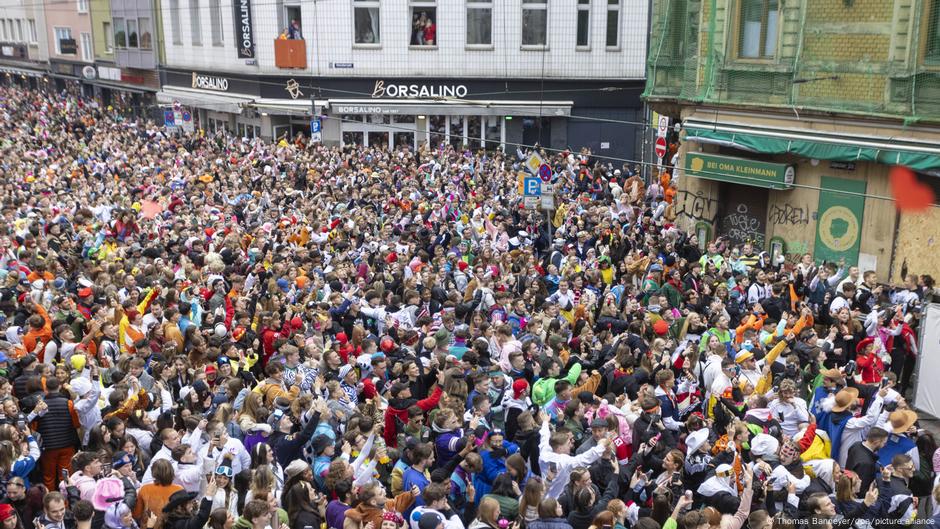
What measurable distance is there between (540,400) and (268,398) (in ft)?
8.99

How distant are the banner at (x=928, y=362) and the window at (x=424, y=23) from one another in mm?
25336

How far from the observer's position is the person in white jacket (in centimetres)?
761

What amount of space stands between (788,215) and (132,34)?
3813 centimetres

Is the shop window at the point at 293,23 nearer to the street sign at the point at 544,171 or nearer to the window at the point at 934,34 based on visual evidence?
the street sign at the point at 544,171

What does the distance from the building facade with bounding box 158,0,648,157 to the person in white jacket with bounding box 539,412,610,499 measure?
2665 cm

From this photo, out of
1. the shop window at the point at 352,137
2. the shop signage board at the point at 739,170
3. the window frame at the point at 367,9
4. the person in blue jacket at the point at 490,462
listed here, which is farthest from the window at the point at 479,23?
the person in blue jacket at the point at 490,462

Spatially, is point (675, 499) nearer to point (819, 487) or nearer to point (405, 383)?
point (819, 487)

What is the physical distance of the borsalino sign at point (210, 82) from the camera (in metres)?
37.8

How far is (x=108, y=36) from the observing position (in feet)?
170

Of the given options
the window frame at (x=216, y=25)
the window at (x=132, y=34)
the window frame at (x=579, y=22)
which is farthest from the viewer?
the window at (x=132, y=34)

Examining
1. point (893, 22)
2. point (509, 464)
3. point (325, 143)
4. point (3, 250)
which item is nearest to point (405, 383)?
point (509, 464)

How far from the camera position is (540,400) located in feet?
30.7

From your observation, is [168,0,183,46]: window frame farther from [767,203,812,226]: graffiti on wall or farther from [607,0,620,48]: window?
[767,203,812,226]: graffiti on wall

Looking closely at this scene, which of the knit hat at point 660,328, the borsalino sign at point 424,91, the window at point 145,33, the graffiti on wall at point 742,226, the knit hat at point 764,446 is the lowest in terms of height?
the graffiti on wall at point 742,226
